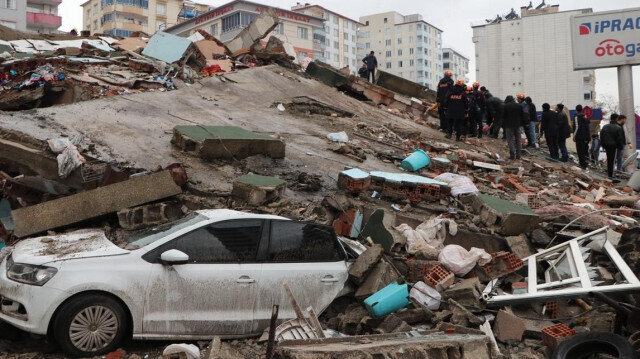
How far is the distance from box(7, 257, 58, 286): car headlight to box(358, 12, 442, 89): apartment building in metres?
97.7

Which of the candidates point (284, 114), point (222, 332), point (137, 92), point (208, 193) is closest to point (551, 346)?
point (222, 332)

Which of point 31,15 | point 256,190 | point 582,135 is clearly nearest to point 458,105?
point 582,135

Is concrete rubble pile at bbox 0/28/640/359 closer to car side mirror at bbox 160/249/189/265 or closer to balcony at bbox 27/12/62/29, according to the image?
car side mirror at bbox 160/249/189/265

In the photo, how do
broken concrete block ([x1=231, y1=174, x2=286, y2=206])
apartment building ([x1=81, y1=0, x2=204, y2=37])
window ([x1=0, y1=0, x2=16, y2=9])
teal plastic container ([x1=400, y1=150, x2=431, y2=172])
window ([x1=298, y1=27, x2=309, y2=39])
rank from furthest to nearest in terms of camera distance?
apartment building ([x1=81, y1=0, x2=204, y2=37]), window ([x1=298, y1=27, x2=309, y2=39]), window ([x1=0, y1=0, x2=16, y2=9]), teal plastic container ([x1=400, y1=150, x2=431, y2=172]), broken concrete block ([x1=231, y1=174, x2=286, y2=206])

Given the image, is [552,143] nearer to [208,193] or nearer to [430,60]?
[208,193]

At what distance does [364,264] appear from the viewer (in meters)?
5.80

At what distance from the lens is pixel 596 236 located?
6574mm

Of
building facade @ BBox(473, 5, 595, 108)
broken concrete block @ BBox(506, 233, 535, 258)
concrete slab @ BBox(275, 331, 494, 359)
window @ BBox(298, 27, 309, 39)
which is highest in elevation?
window @ BBox(298, 27, 309, 39)

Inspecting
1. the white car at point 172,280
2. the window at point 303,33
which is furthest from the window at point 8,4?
the white car at point 172,280

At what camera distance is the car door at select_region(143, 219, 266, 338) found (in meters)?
4.96

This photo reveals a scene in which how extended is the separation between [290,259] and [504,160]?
9843 millimetres

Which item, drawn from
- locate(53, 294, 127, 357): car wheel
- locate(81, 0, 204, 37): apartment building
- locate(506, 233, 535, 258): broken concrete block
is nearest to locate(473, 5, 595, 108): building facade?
locate(81, 0, 204, 37): apartment building

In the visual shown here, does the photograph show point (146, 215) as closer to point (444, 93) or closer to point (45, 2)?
point (444, 93)

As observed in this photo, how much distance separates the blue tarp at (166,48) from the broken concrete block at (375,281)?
1311 centimetres
